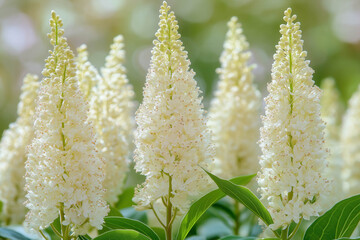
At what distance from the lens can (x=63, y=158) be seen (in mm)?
1861

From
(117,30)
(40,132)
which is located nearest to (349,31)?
(117,30)

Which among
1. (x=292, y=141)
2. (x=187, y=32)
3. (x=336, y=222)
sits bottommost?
(x=336, y=222)

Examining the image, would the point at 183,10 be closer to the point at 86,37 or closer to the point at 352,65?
the point at 86,37

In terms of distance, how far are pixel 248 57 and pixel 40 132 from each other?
4.89 feet

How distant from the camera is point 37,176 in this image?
189 centimetres

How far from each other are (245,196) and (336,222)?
1.17 feet

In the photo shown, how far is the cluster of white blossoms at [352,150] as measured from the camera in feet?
12.1

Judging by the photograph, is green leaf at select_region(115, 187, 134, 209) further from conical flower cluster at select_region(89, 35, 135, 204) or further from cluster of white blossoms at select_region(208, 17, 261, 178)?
cluster of white blossoms at select_region(208, 17, 261, 178)

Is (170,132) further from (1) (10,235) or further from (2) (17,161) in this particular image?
(2) (17,161)

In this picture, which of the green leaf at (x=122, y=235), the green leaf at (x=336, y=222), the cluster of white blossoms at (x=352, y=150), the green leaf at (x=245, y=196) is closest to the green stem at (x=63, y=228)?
the green leaf at (x=122, y=235)

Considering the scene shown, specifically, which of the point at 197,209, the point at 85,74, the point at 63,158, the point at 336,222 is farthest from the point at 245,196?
the point at 85,74

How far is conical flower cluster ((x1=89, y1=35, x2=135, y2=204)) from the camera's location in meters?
2.47

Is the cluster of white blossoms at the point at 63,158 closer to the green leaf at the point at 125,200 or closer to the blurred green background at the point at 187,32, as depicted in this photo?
the green leaf at the point at 125,200

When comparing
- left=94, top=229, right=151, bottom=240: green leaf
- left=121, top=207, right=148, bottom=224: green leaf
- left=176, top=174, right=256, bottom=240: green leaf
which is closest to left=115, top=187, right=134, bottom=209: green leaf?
left=121, top=207, right=148, bottom=224: green leaf
